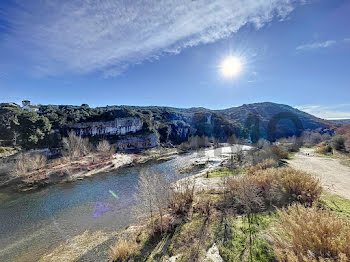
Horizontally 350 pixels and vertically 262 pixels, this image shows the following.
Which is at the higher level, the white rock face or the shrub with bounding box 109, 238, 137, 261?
the white rock face

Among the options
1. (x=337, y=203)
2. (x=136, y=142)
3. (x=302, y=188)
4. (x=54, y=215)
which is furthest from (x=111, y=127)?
(x=337, y=203)

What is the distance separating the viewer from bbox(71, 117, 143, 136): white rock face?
65394 mm

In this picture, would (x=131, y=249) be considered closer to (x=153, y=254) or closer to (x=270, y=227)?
(x=153, y=254)

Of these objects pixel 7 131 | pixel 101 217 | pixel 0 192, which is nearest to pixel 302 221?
pixel 101 217

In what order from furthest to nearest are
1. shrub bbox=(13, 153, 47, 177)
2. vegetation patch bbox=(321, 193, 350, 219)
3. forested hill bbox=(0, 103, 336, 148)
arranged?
forested hill bbox=(0, 103, 336, 148) → shrub bbox=(13, 153, 47, 177) → vegetation patch bbox=(321, 193, 350, 219)

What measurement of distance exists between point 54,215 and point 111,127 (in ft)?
207

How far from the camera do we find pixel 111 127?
7394 centimetres

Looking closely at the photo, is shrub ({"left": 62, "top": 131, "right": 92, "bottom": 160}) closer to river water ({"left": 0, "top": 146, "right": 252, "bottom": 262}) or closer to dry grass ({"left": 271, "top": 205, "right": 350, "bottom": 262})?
river water ({"left": 0, "top": 146, "right": 252, "bottom": 262})

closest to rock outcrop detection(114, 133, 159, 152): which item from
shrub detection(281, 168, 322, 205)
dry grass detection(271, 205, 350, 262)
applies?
shrub detection(281, 168, 322, 205)

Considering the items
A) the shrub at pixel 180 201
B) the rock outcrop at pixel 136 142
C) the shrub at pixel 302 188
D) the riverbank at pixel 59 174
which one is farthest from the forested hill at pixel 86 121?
the shrub at pixel 302 188

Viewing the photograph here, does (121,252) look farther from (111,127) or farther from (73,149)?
(111,127)

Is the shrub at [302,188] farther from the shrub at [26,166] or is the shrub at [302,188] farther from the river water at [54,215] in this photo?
the shrub at [26,166]

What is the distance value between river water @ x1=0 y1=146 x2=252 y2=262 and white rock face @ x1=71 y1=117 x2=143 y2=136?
4655 centimetres

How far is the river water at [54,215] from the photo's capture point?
35.3 feet
